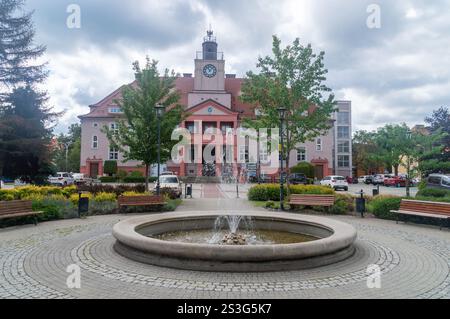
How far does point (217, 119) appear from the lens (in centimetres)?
4400

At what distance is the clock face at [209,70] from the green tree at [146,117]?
3121 centimetres

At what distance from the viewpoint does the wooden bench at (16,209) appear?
10.2 metres

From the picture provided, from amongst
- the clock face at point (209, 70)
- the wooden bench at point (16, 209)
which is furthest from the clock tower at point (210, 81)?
the wooden bench at point (16, 209)


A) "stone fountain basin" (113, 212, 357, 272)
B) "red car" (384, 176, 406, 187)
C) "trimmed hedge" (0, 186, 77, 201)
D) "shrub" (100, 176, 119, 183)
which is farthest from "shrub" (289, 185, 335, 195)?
"shrub" (100, 176, 119, 183)

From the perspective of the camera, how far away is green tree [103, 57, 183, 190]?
17688 millimetres

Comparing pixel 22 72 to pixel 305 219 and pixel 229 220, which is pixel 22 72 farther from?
pixel 305 219

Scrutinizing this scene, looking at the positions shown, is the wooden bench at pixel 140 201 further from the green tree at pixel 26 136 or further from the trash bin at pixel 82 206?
the green tree at pixel 26 136

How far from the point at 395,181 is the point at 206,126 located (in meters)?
26.4

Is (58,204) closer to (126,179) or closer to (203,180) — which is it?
(203,180)

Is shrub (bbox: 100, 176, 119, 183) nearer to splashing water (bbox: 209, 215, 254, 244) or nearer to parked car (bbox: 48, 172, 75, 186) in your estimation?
parked car (bbox: 48, 172, 75, 186)

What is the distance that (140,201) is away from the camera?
1410 centimetres
